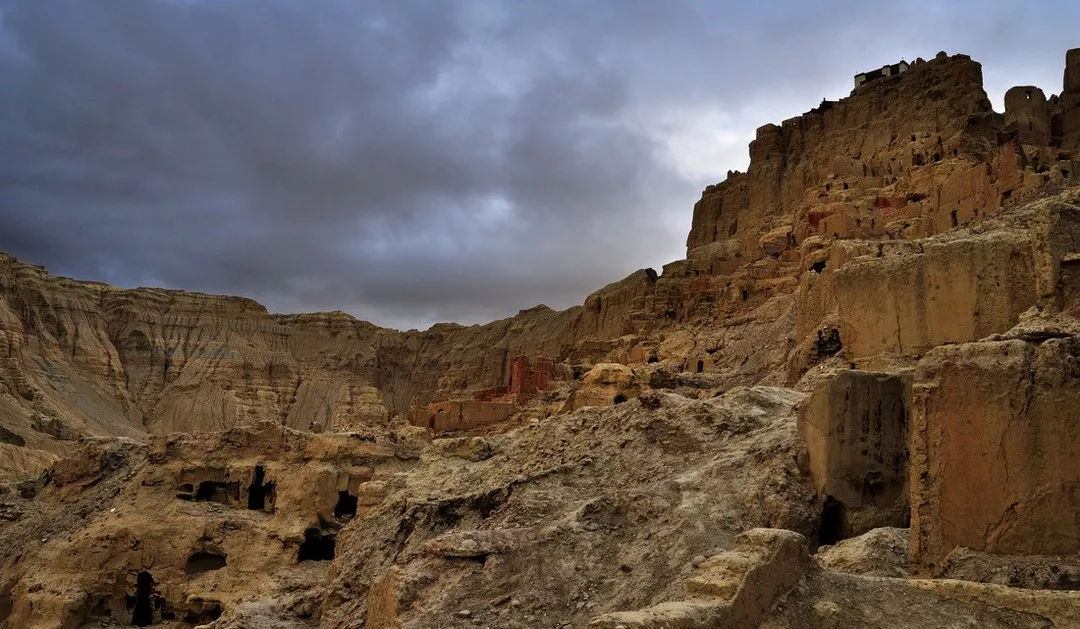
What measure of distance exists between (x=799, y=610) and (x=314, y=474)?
12859 mm

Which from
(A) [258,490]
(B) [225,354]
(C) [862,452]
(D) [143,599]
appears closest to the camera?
(C) [862,452]

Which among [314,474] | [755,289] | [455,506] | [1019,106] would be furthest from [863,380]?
[1019,106]

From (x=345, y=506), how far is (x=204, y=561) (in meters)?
2.86

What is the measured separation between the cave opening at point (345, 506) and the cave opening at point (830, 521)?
11.1m

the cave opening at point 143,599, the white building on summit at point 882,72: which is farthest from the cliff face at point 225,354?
the cave opening at point 143,599

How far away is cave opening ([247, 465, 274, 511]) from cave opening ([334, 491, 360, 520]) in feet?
6.27

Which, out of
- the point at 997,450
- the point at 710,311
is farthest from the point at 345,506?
the point at 710,311

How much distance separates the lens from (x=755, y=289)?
118 ft

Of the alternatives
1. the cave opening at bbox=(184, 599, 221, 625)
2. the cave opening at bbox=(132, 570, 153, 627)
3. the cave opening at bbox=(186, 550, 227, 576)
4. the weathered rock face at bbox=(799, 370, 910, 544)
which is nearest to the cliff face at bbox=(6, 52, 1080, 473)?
the weathered rock face at bbox=(799, 370, 910, 544)

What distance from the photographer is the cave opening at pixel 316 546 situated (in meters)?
16.5

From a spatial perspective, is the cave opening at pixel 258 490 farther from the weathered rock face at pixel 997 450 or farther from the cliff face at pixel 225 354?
the cliff face at pixel 225 354

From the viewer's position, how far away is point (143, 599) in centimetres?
1700

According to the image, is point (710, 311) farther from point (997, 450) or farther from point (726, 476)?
point (997, 450)

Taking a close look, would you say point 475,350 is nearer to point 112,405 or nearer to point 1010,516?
point 112,405
